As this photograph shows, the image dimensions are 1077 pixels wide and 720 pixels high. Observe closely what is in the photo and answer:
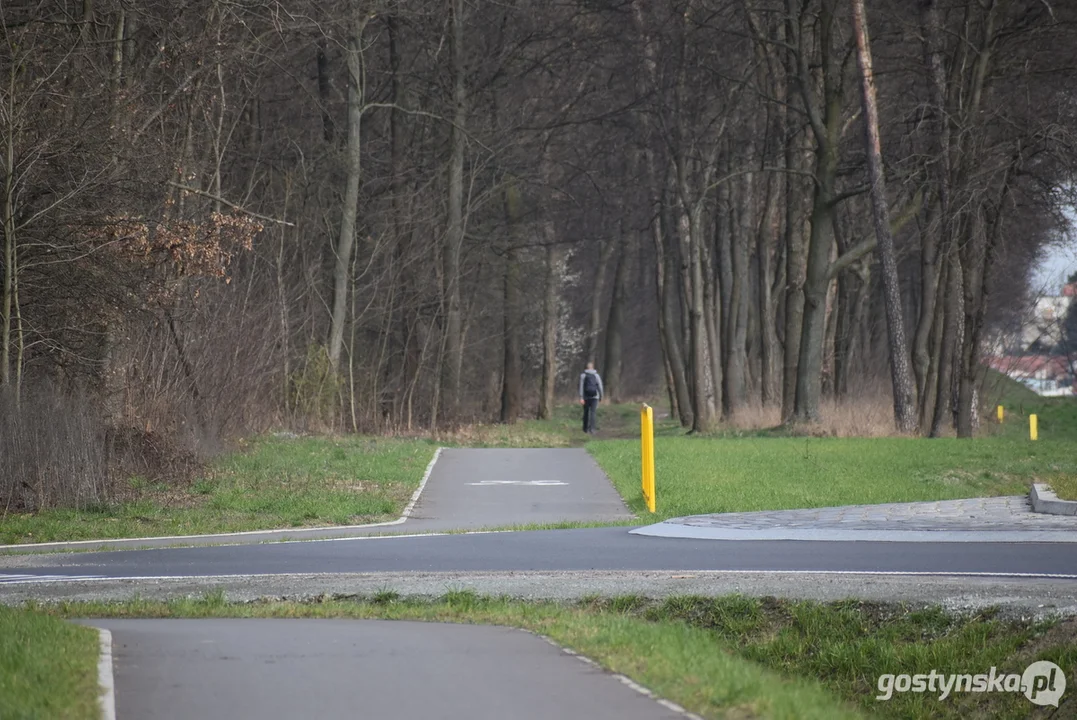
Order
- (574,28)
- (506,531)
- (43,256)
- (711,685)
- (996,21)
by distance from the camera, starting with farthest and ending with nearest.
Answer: (574,28)
(996,21)
(43,256)
(506,531)
(711,685)

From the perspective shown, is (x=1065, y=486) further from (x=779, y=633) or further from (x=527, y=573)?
(x=779, y=633)

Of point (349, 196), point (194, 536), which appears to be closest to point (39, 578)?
point (194, 536)

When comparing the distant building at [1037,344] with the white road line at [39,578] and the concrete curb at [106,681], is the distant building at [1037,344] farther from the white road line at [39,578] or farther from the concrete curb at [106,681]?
the concrete curb at [106,681]

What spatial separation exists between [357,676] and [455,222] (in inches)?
1423

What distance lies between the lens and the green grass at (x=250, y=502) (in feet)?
61.2

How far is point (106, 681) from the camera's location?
24.4 ft

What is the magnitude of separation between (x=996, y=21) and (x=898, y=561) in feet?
82.3

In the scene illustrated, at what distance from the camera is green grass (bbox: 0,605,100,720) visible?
6.73 m

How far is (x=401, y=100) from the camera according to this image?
44.0m

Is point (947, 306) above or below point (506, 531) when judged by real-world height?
above

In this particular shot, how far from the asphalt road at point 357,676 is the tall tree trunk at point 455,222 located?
32.7 meters

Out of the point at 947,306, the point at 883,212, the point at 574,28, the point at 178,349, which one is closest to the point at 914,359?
the point at 947,306

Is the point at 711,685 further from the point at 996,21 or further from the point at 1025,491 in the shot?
the point at 996,21

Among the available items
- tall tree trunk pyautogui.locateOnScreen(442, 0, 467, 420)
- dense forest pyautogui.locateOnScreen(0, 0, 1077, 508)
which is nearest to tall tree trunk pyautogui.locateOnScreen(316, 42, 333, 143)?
dense forest pyautogui.locateOnScreen(0, 0, 1077, 508)
